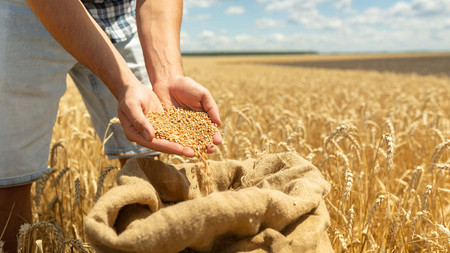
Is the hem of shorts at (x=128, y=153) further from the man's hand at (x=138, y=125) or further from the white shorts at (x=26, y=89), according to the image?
the man's hand at (x=138, y=125)

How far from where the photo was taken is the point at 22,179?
1.63 m

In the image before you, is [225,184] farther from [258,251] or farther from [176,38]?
[176,38]

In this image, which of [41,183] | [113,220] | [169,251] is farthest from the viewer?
[41,183]

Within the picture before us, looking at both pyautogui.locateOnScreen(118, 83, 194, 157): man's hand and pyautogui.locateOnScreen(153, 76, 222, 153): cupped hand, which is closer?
pyautogui.locateOnScreen(118, 83, 194, 157): man's hand

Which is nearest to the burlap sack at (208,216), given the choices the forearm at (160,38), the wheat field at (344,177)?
the wheat field at (344,177)

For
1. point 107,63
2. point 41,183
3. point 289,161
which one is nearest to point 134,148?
point 41,183

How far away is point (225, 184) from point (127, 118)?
41 cm

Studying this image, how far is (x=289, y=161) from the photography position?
1.35m

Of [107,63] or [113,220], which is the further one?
[107,63]

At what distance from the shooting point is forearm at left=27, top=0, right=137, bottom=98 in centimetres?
136

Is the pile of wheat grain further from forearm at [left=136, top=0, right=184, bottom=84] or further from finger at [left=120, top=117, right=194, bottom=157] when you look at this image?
forearm at [left=136, top=0, right=184, bottom=84]

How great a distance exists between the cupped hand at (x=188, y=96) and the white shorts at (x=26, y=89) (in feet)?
1.61

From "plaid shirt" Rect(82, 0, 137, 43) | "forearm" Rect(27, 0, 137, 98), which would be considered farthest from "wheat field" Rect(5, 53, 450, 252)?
"plaid shirt" Rect(82, 0, 137, 43)

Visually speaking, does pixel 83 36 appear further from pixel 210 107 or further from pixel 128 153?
pixel 128 153
